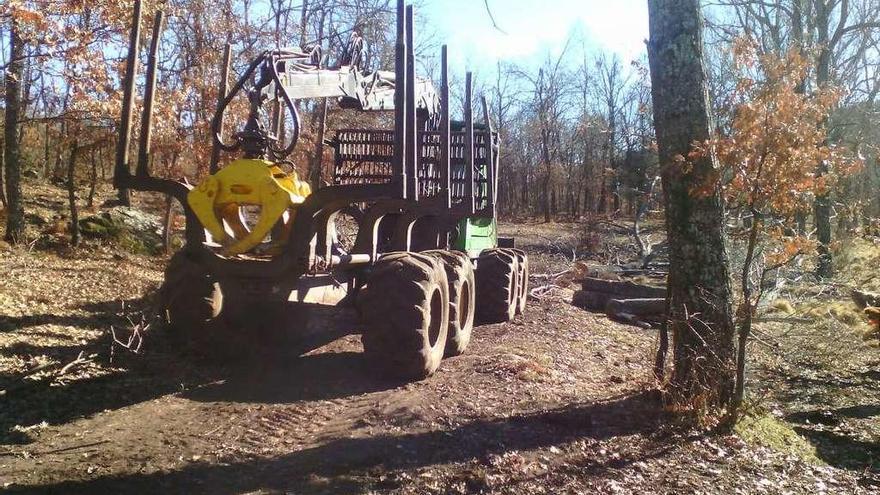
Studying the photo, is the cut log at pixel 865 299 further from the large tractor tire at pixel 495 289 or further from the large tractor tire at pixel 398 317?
the large tractor tire at pixel 398 317

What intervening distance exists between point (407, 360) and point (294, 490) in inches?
85.8

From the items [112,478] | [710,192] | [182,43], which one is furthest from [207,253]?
[182,43]

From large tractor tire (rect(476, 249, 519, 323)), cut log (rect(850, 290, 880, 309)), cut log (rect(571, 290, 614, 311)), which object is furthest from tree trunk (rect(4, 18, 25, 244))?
cut log (rect(850, 290, 880, 309))

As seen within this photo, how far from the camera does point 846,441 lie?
22.4 feet

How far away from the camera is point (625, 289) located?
42.8ft

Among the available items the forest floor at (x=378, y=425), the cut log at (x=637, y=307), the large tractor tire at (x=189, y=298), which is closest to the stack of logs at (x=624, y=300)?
the cut log at (x=637, y=307)

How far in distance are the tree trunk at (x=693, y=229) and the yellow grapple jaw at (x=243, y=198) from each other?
11.0 feet

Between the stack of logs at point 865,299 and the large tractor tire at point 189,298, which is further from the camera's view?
the stack of logs at point 865,299

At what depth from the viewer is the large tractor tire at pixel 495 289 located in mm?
9969

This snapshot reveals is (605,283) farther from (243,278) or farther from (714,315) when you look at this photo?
(243,278)

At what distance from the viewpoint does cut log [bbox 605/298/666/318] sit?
12.1m

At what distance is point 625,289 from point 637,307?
2.79 feet

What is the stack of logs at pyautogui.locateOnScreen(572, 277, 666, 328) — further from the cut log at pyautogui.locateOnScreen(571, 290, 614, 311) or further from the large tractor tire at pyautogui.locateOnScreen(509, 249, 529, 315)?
the large tractor tire at pyautogui.locateOnScreen(509, 249, 529, 315)

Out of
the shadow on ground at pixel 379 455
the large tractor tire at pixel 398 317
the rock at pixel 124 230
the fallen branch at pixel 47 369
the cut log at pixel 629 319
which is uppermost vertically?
the rock at pixel 124 230
